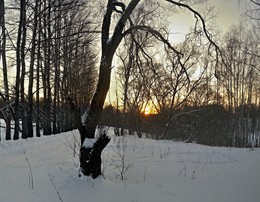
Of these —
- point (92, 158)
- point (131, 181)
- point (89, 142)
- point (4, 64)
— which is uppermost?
point (4, 64)

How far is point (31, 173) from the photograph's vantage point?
8.80m

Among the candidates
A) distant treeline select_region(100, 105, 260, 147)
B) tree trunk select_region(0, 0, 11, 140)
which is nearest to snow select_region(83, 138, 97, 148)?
tree trunk select_region(0, 0, 11, 140)

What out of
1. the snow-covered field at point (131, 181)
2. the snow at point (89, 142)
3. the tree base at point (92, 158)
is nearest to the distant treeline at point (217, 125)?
the snow-covered field at point (131, 181)

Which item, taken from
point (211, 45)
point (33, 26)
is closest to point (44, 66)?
point (33, 26)

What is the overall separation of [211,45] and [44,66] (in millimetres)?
16423

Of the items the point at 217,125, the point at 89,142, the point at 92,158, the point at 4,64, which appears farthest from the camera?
the point at 217,125

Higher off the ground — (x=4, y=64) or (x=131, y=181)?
(x=4, y=64)

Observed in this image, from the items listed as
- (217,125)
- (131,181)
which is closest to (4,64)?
(131,181)

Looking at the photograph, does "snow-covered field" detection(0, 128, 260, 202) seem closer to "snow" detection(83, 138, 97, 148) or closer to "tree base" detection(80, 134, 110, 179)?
"tree base" detection(80, 134, 110, 179)

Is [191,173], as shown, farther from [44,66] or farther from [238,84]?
[238,84]

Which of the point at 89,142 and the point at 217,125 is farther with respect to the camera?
the point at 217,125

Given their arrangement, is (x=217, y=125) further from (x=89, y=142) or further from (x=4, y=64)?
(x=89, y=142)

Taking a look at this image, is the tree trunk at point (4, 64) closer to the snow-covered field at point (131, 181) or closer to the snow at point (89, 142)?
the snow-covered field at point (131, 181)

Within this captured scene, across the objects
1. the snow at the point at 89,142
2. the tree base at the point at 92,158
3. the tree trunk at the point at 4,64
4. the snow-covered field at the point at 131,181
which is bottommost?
the snow-covered field at the point at 131,181
